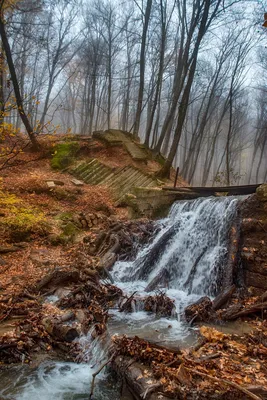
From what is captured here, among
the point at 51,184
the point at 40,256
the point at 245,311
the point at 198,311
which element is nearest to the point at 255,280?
the point at 245,311

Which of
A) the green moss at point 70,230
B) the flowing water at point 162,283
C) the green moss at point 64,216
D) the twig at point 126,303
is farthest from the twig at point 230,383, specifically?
the green moss at point 64,216

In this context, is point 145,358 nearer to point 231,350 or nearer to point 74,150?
point 231,350

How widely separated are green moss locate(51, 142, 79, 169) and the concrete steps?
862mm

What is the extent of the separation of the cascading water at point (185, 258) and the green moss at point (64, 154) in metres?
8.07

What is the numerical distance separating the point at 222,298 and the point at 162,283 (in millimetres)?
1948

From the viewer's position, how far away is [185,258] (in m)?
8.76

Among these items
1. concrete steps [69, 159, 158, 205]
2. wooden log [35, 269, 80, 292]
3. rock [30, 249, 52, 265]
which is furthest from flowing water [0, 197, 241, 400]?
concrete steps [69, 159, 158, 205]

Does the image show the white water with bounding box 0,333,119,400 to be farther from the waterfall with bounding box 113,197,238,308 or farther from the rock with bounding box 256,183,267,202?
the rock with bounding box 256,183,267,202

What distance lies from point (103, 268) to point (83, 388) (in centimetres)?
400

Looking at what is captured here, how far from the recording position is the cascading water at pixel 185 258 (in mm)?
7590

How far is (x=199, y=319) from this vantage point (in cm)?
600

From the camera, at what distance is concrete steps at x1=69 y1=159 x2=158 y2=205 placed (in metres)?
13.4

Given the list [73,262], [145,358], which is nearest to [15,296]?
[73,262]

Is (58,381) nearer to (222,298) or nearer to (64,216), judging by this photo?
(222,298)
